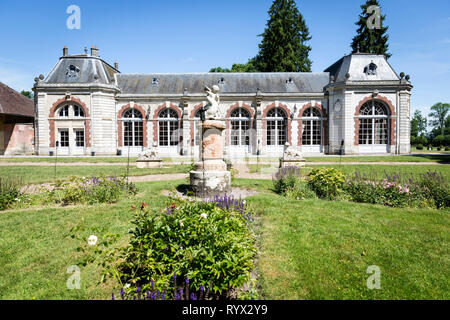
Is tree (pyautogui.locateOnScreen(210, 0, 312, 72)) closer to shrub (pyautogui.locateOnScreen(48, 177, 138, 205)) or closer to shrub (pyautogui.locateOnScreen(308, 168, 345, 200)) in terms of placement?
shrub (pyautogui.locateOnScreen(308, 168, 345, 200))

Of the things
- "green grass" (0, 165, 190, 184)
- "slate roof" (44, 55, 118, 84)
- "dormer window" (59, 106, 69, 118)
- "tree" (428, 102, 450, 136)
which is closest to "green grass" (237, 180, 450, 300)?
"green grass" (0, 165, 190, 184)

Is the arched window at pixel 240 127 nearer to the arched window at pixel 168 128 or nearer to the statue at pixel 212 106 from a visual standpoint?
the arched window at pixel 168 128

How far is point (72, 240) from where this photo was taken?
4.29 m

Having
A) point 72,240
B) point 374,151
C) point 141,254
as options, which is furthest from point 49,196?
point 374,151

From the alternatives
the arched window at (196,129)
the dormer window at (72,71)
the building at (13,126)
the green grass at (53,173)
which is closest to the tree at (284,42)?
the arched window at (196,129)

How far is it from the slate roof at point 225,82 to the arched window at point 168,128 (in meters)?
2.20

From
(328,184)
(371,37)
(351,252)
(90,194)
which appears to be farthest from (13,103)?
(371,37)

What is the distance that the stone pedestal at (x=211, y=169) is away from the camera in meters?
6.82

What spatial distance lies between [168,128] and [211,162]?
17.3 meters

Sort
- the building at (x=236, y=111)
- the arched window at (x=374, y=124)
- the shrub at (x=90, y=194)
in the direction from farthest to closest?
the arched window at (x=374, y=124) < the building at (x=236, y=111) < the shrub at (x=90, y=194)

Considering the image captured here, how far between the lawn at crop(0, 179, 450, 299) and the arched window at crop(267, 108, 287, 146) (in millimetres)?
17883

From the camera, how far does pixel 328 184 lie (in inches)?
283

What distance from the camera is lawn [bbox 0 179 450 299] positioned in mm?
2953
